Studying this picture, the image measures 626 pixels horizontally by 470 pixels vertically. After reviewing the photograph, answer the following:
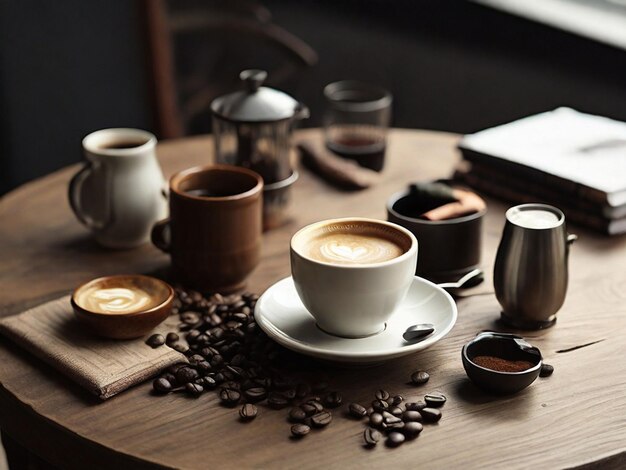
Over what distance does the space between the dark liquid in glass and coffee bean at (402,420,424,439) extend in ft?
2.81

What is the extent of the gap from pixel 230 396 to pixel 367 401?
0.51 ft

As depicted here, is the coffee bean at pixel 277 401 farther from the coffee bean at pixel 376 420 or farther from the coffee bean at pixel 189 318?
the coffee bean at pixel 189 318

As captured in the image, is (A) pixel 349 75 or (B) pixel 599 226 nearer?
(B) pixel 599 226

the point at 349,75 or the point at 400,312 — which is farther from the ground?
the point at 400,312

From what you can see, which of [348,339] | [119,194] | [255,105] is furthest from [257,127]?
[348,339]

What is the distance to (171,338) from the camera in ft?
3.88

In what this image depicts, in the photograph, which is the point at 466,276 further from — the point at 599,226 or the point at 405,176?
the point at 405,176

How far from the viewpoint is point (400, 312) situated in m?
1.21

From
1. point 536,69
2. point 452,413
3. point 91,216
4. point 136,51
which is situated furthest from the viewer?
point 136,51

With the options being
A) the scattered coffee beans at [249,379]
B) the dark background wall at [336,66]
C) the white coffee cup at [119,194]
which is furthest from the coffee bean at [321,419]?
the dark background wall at [336,66]

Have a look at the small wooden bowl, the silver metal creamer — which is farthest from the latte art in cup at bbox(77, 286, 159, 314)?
the silver metal creamer

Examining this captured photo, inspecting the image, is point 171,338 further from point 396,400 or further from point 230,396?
point 396,400

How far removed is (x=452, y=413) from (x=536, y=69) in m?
1.91

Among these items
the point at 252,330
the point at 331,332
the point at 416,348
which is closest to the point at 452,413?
the point at 416,348
